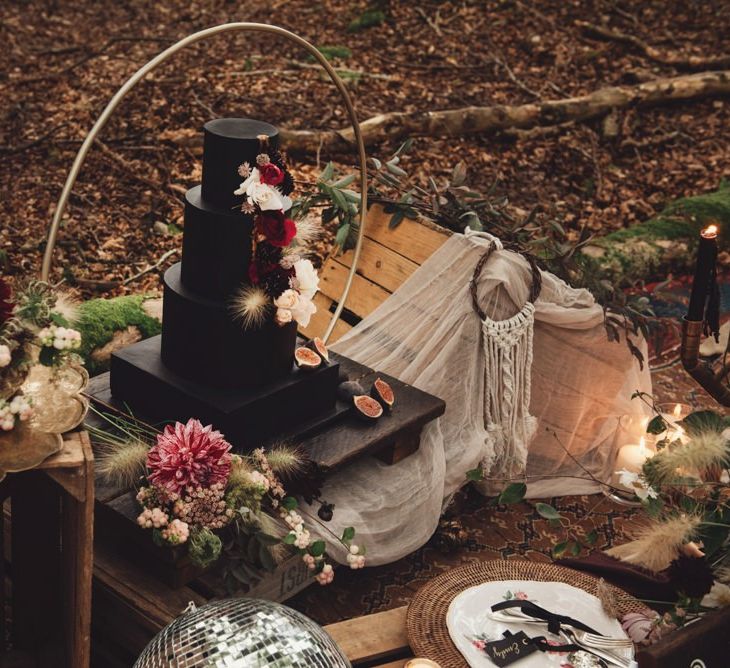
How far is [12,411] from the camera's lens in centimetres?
199

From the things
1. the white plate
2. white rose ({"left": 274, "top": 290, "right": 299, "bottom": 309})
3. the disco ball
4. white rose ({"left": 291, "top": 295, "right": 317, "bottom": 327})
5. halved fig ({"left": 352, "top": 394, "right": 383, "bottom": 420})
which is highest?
white rose ({"left": 274, "top": 290, "right": 299, "bottom": 309})

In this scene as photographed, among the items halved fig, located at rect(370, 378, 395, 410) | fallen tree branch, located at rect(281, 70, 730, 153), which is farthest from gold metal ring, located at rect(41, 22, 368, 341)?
fallen tree branch, located at rect(281, 70, 730, 153)

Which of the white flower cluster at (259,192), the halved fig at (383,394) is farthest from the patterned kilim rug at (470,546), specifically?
the white flower cluster at (259,192)

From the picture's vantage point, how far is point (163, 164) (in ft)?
20.4

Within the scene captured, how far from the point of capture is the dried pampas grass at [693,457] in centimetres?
235

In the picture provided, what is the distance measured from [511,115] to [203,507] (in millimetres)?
5150

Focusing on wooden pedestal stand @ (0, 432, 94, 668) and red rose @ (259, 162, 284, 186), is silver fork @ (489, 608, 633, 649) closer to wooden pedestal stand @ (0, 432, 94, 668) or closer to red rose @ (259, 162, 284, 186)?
wooden pedestal stand @ (0, 432, 94, 668)

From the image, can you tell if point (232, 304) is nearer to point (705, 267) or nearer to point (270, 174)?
point (270, 174)

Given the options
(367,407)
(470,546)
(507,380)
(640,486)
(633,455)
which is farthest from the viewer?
(633,455)

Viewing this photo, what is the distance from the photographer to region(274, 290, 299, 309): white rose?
2.86 meters

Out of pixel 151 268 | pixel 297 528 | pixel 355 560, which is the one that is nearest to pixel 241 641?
pixel 297 528

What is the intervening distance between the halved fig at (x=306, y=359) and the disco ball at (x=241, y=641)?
1.17 m

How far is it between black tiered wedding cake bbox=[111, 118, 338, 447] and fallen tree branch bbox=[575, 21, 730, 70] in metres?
6.36

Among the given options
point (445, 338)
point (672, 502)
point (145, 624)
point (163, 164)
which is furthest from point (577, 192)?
point (145, 624)
